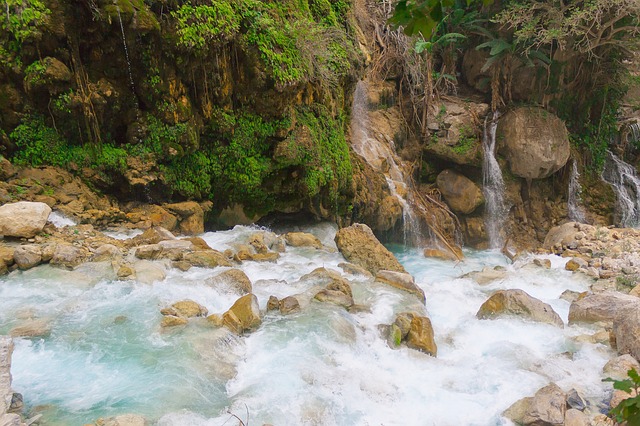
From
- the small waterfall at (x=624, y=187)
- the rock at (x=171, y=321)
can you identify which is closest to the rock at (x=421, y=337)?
the rock at (x=171, y=321)

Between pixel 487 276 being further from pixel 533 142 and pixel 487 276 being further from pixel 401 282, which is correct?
pixel 533 142

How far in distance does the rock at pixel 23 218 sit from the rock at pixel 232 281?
251 centimetres

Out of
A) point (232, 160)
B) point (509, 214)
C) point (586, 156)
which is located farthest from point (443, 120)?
point (232, 160)

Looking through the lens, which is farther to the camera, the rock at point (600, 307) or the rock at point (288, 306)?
the rock at point (600, 307)

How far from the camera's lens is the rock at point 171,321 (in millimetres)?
4637

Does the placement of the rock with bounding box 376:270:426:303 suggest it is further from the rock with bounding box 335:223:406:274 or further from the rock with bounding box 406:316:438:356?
the rock with bounding box 406:316:438:356

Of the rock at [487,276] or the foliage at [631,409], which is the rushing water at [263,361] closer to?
the rock at [487,276]

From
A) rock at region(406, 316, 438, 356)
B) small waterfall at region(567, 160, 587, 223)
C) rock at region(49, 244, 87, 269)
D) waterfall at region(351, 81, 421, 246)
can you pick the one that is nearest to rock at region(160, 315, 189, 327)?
rock at region(49, 244, 87, 269)

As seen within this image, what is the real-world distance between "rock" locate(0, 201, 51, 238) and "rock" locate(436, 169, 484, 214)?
1076 cm

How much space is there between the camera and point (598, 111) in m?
15.2

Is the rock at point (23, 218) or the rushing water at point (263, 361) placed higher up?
the rock at point (23, 218)

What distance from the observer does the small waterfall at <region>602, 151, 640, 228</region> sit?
1421cm

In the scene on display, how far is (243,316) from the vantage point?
4.94m

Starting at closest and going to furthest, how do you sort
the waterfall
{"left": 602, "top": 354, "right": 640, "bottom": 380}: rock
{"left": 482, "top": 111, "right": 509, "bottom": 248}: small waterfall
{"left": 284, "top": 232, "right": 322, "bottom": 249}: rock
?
{"left": 602, "top": 354, "right": 640, "bottom": 380}: rock → {"left": 284, "top": 232, "right": 322, "bottom": 249}: rock → the waterfall → {"left": 482, "top": 111, "right": 509, "bottom": 248}: small waterfall
